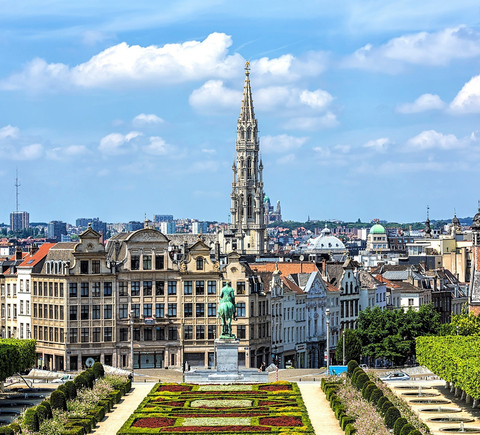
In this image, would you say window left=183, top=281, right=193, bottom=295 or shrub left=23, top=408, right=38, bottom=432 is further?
window left=183, top=281, right=193, bottom=295

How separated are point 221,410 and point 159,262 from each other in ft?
158

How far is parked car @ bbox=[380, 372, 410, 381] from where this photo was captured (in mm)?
122312

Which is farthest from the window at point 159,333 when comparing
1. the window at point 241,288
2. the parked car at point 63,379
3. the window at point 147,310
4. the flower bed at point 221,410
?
the flower bed at point 221,410

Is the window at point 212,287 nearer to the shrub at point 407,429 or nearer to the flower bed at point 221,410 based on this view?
the flower bed at point 221,410

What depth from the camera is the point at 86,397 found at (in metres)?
94.4

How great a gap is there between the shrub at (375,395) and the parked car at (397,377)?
3088 centimetres

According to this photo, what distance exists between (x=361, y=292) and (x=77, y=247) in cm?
4704

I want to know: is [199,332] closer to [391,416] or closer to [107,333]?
[107,333]

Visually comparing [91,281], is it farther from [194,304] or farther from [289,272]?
[289,272]

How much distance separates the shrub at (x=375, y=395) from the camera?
294ft

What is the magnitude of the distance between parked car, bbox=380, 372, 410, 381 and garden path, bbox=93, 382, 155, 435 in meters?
22.6

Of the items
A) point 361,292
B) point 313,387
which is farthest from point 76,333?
point 361,292

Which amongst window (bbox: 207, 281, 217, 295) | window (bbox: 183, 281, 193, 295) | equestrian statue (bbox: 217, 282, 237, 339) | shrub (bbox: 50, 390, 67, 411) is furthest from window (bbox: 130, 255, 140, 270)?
shrub (bbox: 50, 390, 67, 411)

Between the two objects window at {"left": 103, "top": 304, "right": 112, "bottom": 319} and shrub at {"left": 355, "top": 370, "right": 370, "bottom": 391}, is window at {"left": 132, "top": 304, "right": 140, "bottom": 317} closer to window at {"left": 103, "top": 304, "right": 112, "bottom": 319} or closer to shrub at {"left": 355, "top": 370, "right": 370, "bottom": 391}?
window at {"left": 103, "top": 304, "right": 112, "bottom": 319}
